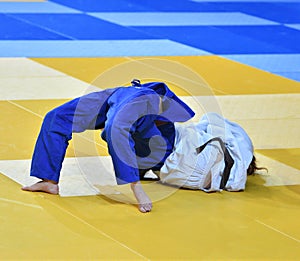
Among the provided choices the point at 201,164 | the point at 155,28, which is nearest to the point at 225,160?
the point at 201,164

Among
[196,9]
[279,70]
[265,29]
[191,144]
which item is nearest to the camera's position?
[191,144]

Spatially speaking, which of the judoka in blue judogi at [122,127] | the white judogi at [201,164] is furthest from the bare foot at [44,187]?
the white judogi at [201,164]

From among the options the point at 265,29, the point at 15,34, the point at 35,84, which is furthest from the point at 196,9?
the point at 35,84

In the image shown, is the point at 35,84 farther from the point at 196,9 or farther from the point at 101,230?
the point at 196,9

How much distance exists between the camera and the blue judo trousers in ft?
17.3

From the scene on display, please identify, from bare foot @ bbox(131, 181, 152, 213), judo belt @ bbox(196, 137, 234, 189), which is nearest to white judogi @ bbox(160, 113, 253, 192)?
judo belt @ bbox(196, 137, 234, 189)

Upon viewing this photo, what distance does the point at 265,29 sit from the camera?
13.2 m

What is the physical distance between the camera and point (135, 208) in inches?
211

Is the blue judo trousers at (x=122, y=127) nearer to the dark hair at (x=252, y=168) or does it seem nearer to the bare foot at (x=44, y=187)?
the bare foot at (x=44, y=187)

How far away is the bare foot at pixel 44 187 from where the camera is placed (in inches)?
217

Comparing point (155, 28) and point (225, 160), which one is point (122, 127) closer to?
point (225, 160)

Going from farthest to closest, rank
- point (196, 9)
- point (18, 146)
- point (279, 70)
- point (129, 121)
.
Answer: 1. point (196, 9)
2. point (279, 70)
3. point (18, 146)
4. point (129, 121)

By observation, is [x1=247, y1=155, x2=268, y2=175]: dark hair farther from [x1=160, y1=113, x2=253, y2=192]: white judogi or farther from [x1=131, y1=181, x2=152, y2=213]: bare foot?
[x1=131, y1=181, x2=152, y2=213]: bare foot

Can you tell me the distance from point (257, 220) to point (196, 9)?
10.4 meters
